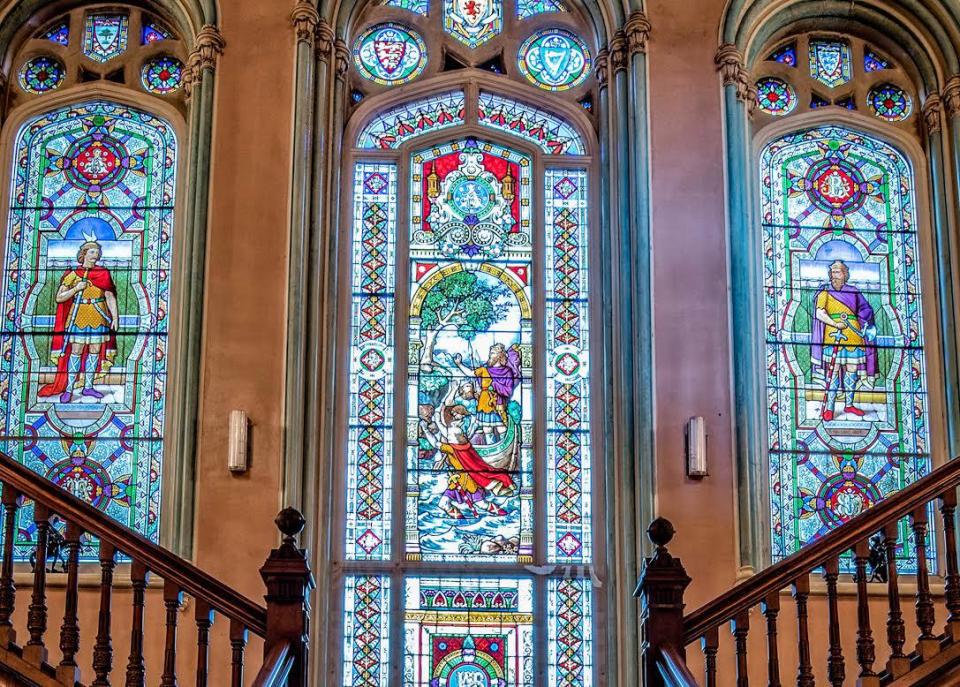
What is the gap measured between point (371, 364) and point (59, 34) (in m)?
3.11

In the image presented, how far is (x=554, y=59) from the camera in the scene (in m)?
11.6

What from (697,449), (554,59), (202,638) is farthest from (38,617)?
(554,59)

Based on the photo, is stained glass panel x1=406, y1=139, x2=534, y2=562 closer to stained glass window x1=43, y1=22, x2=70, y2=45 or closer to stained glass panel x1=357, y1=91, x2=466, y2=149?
stained glass panel x1=357, y1=91, x2=466, y2=149

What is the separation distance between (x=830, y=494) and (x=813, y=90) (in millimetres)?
2713

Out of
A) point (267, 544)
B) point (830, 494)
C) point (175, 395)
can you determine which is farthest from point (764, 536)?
point (175, 395)

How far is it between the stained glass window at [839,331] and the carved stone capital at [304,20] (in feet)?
9.79

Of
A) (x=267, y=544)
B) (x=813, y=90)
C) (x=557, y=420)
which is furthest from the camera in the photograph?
(x=813, y=90)

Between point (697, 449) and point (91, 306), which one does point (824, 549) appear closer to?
point (697, 449)

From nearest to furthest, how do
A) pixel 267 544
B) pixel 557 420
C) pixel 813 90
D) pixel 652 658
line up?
pixel 652 658 < pixel 267 544 < pixel 557 420 < pixel 813 90

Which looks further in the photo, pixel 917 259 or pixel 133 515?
pixel 917 259

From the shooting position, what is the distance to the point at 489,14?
11.7 meters

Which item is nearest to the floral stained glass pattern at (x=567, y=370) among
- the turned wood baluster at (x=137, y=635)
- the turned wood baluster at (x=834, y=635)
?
the turned wood baluster at (x=834, y=635)

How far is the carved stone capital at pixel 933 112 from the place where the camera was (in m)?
11.3

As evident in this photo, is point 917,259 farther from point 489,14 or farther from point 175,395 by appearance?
point 175,395
